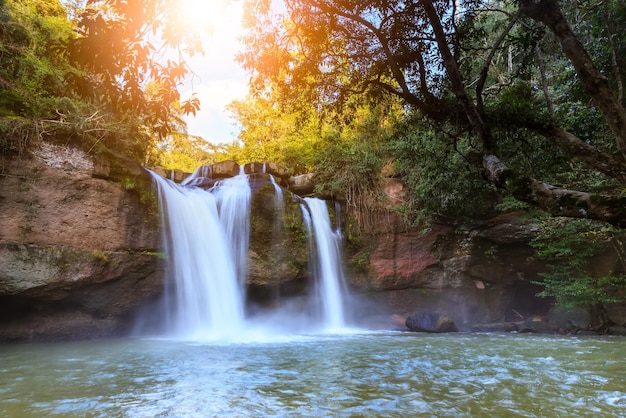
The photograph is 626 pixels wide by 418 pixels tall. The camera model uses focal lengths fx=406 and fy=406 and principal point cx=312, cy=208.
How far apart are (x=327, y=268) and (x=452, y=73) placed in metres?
10.9

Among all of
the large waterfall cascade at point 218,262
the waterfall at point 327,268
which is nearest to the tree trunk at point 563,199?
the large waterfall cascade at point 218,262

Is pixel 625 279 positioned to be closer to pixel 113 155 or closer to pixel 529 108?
pixel 529 108

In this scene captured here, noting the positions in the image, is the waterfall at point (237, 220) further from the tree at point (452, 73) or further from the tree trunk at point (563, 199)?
the tree trunk at point (563, 199)

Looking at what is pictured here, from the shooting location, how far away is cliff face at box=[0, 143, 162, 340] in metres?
9.55

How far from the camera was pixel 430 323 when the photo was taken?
1330 cm

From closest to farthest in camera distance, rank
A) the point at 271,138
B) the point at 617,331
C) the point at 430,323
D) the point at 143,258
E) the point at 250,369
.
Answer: the point at 250,369
the point at 143,258
the point at 617,331
the point at 430,323
the point at 271,138

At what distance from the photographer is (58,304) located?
10578 mm

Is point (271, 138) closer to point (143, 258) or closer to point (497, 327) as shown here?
point (143, 258)

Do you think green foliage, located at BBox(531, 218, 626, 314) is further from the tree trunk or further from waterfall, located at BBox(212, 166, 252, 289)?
the tree trunk

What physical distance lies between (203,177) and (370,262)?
7786 millimetres

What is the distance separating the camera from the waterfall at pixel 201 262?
12109mm

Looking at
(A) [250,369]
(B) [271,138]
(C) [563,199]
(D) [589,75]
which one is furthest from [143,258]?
(B) [271,138]

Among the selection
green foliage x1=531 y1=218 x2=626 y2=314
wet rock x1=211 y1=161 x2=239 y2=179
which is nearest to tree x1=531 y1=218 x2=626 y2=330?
green foliage x1=531 y1=218 x2=626 y2=314

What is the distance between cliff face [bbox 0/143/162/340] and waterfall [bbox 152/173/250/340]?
0.64m
